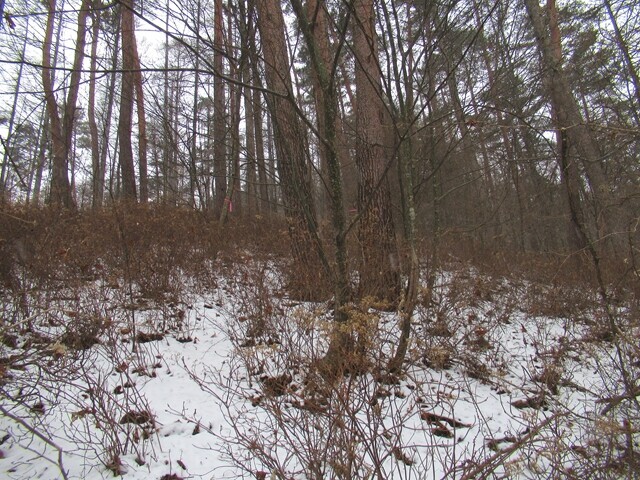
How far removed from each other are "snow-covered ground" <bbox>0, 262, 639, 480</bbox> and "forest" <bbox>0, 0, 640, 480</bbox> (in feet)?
0.07

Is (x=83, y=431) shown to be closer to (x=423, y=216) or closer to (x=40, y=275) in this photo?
(x=40, y=275)

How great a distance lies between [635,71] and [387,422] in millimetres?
6315

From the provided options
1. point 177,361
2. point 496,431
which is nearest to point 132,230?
point 177,361

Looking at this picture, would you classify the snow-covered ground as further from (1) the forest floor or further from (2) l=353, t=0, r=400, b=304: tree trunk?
(2) l=353, t=0, r=400, b=304: tree trunk

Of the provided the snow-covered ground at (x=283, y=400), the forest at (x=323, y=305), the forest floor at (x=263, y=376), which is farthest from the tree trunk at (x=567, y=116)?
the snow-covered ground at (x=283, y=400)

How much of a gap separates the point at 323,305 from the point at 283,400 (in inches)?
46.0

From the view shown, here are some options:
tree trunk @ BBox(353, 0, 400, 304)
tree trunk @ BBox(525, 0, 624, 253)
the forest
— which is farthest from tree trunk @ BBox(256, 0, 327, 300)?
tree trunk @ BBox(525, 0, 624, 253)

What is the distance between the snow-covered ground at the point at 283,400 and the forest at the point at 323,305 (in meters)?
0.02

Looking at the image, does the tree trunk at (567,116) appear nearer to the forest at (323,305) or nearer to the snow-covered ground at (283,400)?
the forest at (323,305)

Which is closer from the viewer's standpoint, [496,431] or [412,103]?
[496,431]

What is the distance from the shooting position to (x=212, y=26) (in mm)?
2428

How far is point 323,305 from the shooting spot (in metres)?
3.05

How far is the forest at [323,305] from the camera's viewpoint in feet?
5.66

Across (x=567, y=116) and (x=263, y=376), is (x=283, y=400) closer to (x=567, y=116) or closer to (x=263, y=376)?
(x=263, y=376)
